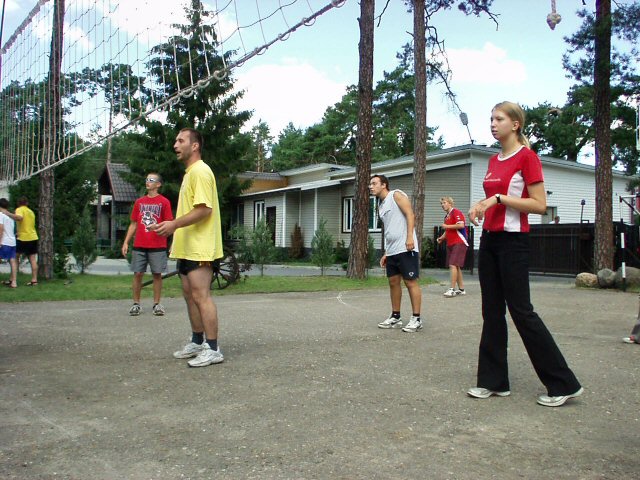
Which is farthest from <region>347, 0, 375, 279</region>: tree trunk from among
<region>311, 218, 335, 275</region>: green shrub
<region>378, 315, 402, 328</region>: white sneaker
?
<region>378, 315, 402, 328</region>: white sneaker

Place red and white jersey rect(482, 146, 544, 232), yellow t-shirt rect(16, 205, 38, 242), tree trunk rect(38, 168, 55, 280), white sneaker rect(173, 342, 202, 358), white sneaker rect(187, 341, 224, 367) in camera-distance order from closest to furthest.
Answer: red and white jersey rect(482, 146, 544, 232) → white sneaker rect(187, 341, 224, 367) → white sneaker rect(173, 342, 202, 358) → yellow t-shirt rect(16, 205, 38, 242) → tree trunk rect(38, 168, 55, 280)

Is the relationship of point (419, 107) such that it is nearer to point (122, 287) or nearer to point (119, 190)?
point (122, 287)

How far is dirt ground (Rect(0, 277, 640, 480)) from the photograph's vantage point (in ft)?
10.0

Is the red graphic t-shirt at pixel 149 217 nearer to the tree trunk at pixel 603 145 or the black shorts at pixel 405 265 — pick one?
the black shorts at pixel 405 265

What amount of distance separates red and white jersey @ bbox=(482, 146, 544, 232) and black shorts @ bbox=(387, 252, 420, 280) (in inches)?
117

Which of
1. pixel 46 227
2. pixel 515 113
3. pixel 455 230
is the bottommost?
pixel 455 230

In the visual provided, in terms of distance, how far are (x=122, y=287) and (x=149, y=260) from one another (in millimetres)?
4416

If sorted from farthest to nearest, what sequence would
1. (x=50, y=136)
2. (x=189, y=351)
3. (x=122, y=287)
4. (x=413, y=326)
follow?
(x=122, y=287), (x=50, y=136), (x=413, y=326), (x=189, y=351)

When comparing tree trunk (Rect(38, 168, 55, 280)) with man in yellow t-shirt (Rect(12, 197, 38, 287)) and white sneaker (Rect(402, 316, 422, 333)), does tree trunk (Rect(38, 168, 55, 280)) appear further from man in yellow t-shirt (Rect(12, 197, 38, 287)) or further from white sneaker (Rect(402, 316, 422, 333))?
white sneaker (Rect(402, 316, 422, 333))

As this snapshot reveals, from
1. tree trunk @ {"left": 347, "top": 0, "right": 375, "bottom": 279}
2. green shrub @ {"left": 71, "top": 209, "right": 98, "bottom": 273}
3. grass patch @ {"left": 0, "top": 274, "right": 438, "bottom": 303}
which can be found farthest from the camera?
green shrub @ {"left": 71, "top": 209, "right": 98, "bottom": 273}

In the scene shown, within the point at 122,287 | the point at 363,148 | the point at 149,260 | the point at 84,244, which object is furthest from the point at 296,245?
the point at 149,260

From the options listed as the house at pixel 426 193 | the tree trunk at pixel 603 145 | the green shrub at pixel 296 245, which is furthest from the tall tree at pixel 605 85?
the green shrub at pixel 296 245

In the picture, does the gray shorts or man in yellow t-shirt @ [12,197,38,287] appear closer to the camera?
the gray shorts

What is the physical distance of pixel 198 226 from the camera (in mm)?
5324
